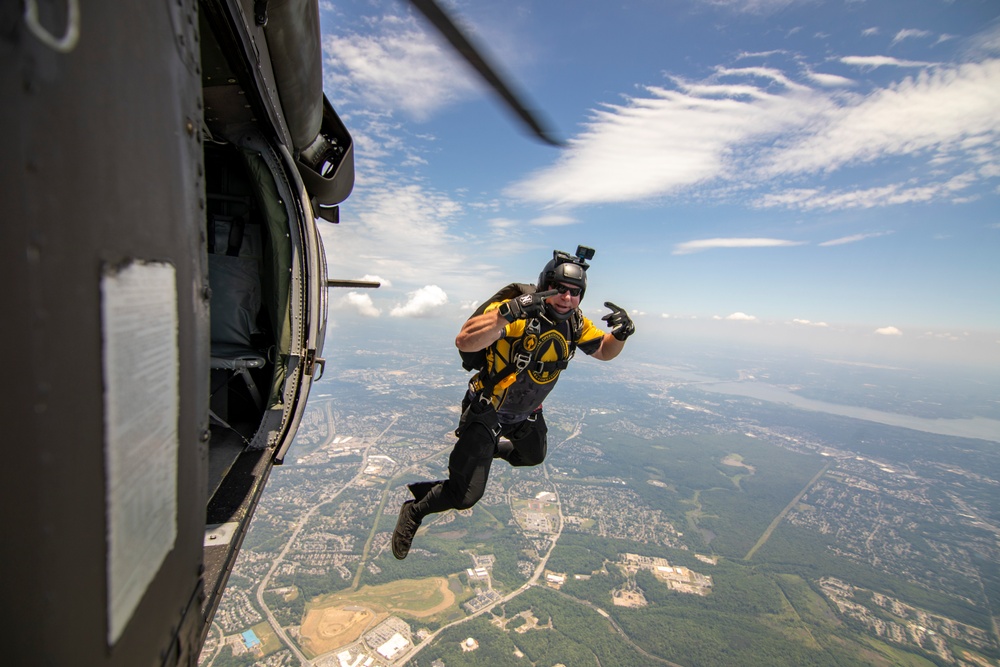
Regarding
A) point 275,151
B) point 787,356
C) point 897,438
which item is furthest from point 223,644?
point 787,356

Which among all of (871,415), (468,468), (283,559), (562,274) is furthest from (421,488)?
(871,415)

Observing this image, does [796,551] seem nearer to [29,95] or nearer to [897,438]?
[29,95]

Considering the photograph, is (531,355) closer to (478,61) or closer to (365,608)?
(478,61)

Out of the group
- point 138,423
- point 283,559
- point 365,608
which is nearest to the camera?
point 138,423

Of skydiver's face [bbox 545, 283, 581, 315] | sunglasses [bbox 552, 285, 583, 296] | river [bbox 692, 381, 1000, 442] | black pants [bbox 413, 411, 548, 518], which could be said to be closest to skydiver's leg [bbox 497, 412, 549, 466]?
black pants [bbox 413, 411, 548, 518]

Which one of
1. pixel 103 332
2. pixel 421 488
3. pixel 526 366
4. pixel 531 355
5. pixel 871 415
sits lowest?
pixel 871 415

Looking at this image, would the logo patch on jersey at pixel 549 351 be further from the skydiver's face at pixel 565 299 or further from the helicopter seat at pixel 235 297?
the helicopter seat at pixel 235 297

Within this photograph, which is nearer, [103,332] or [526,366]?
[103,332]
